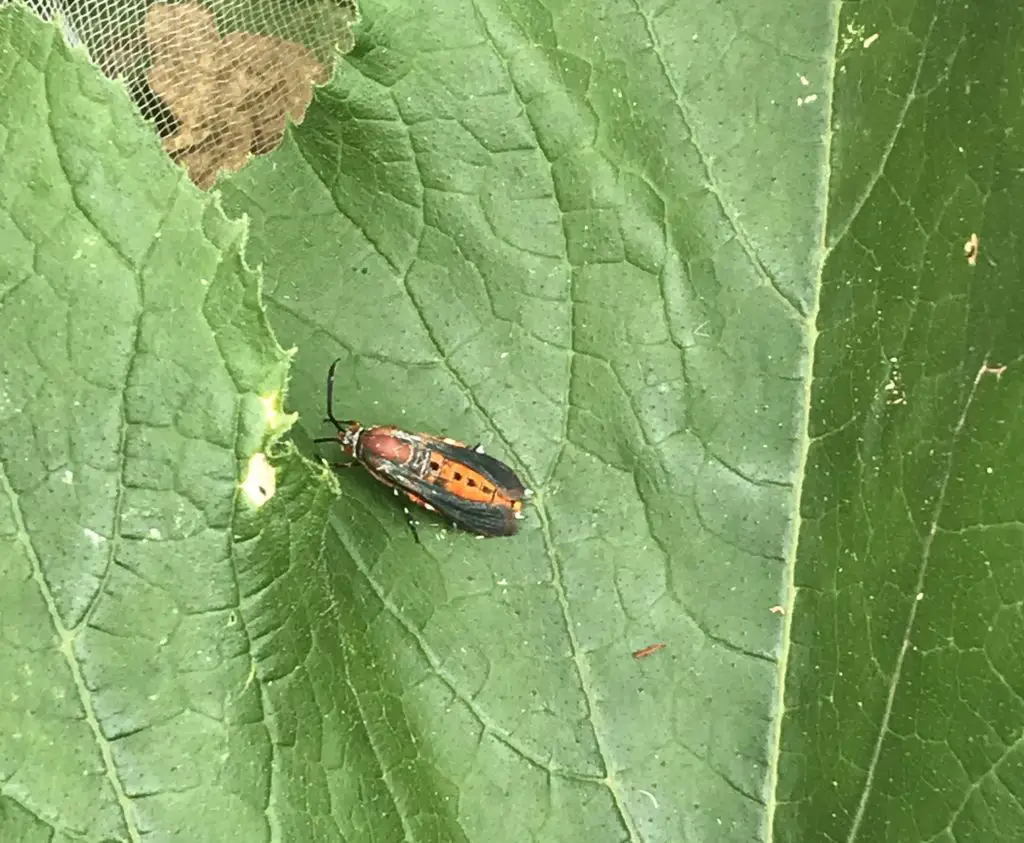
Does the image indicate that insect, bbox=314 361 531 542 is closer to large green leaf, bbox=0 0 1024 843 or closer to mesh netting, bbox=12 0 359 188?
large green leaf, bbox=0 0 1024 843

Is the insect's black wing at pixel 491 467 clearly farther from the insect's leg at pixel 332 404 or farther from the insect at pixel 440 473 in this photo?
the insect's leg at pixel 332 404

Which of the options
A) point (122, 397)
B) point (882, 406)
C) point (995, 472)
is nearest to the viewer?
point (122, 397)

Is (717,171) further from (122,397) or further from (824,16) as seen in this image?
(122,397)

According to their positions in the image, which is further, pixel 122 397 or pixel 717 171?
pixel 717 171

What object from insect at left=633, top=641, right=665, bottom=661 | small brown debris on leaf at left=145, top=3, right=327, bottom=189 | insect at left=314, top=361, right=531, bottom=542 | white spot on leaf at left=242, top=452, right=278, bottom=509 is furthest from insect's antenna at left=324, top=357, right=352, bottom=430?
small brown debris on leaf at left=145, top=3, right=327, bottom=189

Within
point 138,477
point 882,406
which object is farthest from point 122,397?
point 882,406

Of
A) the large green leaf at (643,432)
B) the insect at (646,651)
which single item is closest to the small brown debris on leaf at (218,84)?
the large green leaf at (643,432)

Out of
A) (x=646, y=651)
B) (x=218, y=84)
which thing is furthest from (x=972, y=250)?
(x=218, y=84)

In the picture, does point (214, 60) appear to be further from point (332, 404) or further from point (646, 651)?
point (646, 651)
